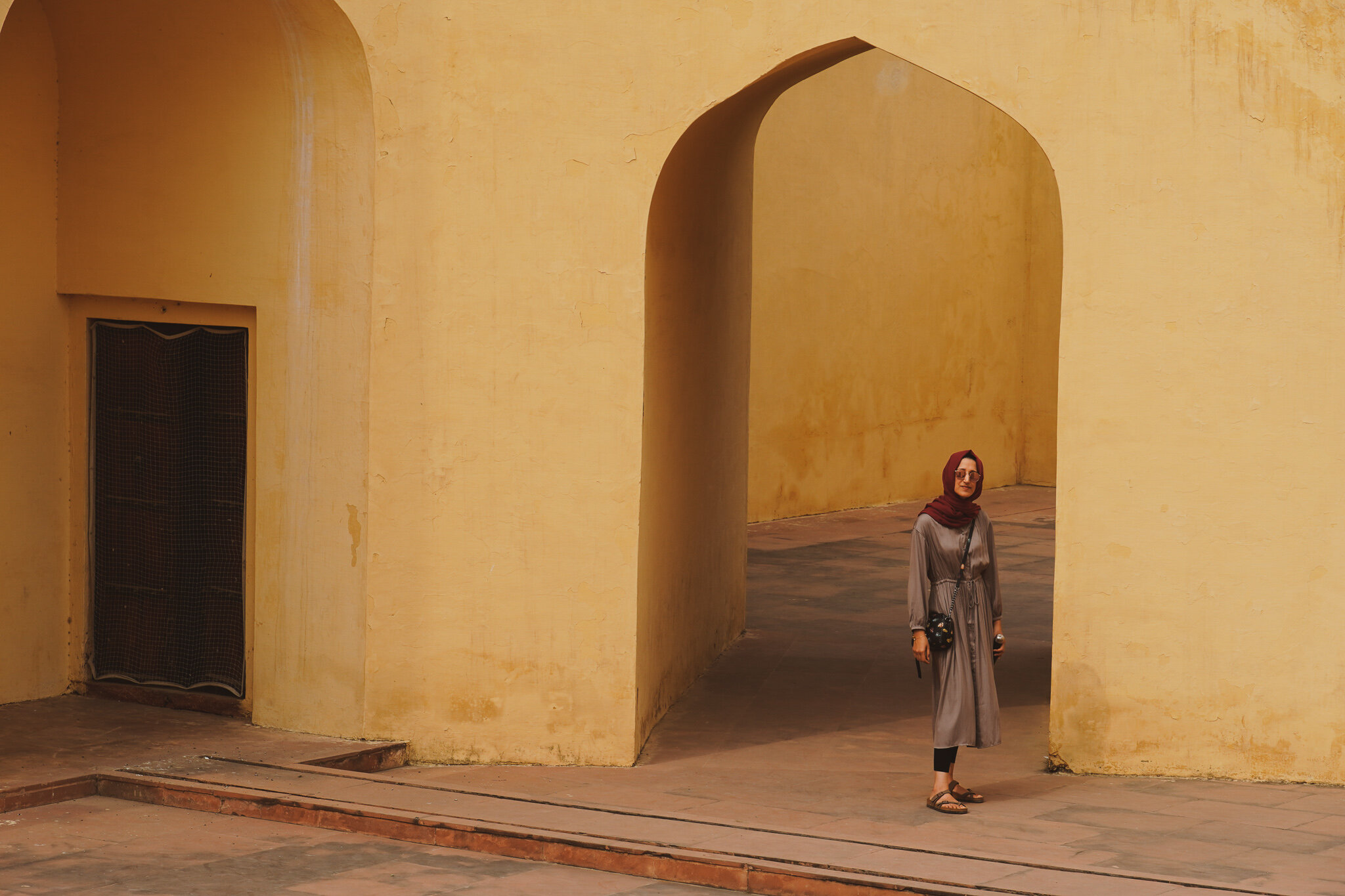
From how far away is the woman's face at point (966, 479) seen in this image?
6.97 meters

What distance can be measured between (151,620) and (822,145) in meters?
9.71

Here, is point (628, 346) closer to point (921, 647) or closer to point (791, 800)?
point (921, 647)

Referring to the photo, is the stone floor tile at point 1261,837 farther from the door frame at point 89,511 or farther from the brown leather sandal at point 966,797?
the door frame at point 89,511

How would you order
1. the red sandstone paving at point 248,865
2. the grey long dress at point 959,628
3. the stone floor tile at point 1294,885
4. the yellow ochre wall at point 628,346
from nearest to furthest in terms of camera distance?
the stone floor tile at point 1294,885 < the red sandstone paving at point 248,865 < the grey long dress at point 959,628 < the yellow ochre wall at point 628,346

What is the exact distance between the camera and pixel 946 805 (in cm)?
695

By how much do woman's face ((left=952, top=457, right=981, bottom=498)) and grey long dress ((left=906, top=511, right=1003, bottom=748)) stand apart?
0.56ft

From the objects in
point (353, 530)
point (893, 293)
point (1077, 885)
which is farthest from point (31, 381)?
point (893, 293)

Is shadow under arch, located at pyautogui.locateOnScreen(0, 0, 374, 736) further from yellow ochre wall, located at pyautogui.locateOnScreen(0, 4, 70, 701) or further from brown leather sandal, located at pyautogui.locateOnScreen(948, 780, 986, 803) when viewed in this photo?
brown leather sandal, located at pyautogui.locateOnScreen(948, 780, 986, 803)

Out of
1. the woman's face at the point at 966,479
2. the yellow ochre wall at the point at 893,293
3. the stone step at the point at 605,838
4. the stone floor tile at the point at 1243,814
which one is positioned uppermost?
the yellow ochre wall at the point at 893,293

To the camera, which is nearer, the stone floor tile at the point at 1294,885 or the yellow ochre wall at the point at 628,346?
the stone floor tile at the point at 1294,885

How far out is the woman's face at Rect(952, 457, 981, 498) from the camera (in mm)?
6973

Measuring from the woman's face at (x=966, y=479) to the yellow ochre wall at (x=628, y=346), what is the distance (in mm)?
602

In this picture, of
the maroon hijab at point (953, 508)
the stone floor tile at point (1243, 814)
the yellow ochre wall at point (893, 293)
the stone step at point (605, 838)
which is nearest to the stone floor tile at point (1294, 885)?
the stone step at point (605, 838)

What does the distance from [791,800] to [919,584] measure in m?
1.12
